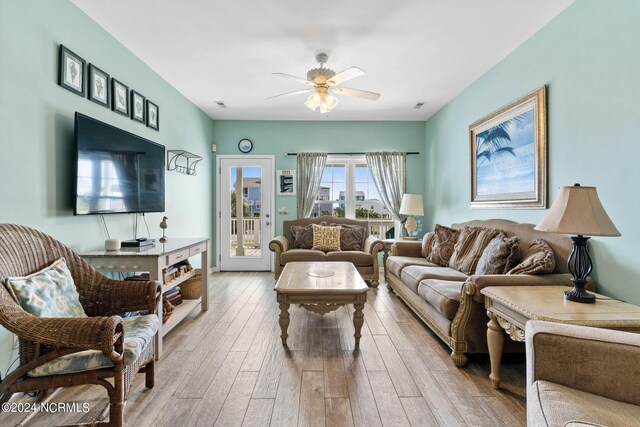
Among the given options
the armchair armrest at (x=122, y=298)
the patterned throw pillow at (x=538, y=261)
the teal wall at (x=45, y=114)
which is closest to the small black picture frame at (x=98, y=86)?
the teal wall at (x=45, y=114)

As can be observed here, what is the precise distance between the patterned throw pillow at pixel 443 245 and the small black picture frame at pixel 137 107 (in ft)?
11.8

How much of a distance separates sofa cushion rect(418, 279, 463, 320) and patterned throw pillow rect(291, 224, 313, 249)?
7.46 ft

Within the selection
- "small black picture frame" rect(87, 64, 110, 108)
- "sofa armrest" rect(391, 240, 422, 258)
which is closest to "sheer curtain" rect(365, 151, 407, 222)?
"sofa armrest" rect(391, 240, 422, 258)

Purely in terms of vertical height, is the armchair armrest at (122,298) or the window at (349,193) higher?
the window at (349,193)

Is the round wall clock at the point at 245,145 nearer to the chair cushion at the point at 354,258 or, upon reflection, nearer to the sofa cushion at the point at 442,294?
the chair cushion at the point at 354,258

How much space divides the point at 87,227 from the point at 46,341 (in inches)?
56.5

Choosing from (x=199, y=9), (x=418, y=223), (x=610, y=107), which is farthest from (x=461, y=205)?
(x=199, y=9)

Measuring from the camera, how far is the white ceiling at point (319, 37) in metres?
2.49

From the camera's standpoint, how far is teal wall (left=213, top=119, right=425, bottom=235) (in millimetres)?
5684

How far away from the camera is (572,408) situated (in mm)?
1118

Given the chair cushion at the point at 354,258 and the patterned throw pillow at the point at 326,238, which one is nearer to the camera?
the chair cushion at the point at 354,258

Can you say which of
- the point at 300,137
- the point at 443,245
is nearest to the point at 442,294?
the point at 443,245

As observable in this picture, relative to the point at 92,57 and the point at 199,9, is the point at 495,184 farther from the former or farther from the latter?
the point at 92,57

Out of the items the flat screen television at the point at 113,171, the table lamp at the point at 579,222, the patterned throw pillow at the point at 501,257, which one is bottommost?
the patterned throw pillow at the point at 501,257
